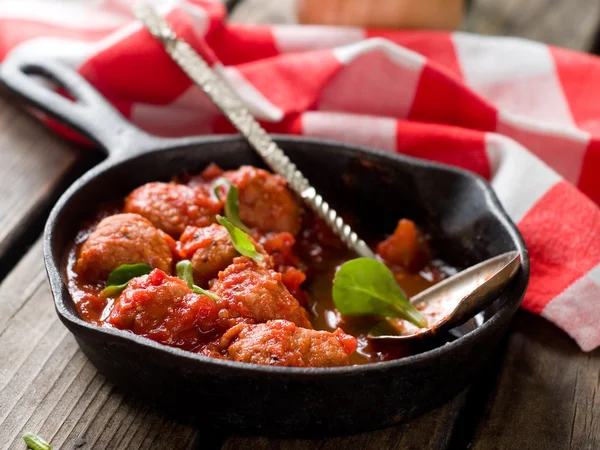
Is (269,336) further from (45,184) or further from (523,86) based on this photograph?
(523,86)

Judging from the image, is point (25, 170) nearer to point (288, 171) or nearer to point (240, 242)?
Result: point (288, 171)

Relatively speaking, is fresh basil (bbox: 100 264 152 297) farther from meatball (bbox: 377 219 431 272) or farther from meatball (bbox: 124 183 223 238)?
meatball (bbox: 377 219 431 272)

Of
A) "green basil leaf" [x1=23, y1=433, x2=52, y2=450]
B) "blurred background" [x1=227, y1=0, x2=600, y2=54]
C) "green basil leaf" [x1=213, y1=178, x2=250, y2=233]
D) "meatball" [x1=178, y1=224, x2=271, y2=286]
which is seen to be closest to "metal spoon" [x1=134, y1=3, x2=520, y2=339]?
"green basil leaf" [x1=213, y1=178, x2=250, y2=233]

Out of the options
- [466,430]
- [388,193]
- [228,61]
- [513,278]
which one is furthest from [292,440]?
[228,61]

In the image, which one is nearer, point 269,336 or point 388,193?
point 269,336

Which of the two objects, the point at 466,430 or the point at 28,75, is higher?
the point at 28,75

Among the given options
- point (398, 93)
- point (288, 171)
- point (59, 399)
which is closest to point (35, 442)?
point (59, 399)

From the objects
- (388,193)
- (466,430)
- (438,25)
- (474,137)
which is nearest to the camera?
(466,430)
